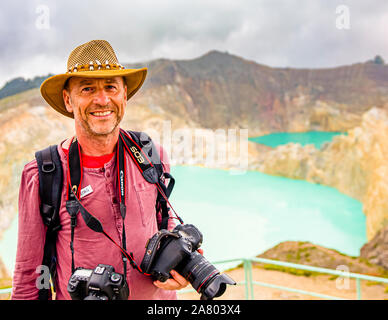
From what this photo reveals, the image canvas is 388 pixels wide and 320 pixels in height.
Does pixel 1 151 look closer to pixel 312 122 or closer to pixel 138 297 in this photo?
pixel 138 297

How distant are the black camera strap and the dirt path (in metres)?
9.45

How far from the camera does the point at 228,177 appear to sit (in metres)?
34.2

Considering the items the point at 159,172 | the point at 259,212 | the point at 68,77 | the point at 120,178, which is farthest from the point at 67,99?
the point at 259,212

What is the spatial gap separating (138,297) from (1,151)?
26602 mm

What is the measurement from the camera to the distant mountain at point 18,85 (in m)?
32.9

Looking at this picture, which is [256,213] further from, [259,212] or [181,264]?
[181,264]

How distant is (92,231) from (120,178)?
0.25m

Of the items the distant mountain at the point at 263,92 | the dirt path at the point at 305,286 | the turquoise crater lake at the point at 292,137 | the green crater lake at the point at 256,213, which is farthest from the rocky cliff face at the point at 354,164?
the distant mountain at the point at 263,92

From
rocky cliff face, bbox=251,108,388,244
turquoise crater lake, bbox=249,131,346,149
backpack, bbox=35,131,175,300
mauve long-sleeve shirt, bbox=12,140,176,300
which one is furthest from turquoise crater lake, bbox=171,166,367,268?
backpack, bbox=35,131,175,300

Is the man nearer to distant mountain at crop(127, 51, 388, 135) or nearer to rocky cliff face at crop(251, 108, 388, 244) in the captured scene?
rocky cliff face at crop(251, 108, 388, 244)

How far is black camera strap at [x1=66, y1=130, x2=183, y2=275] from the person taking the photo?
1.43 meters
